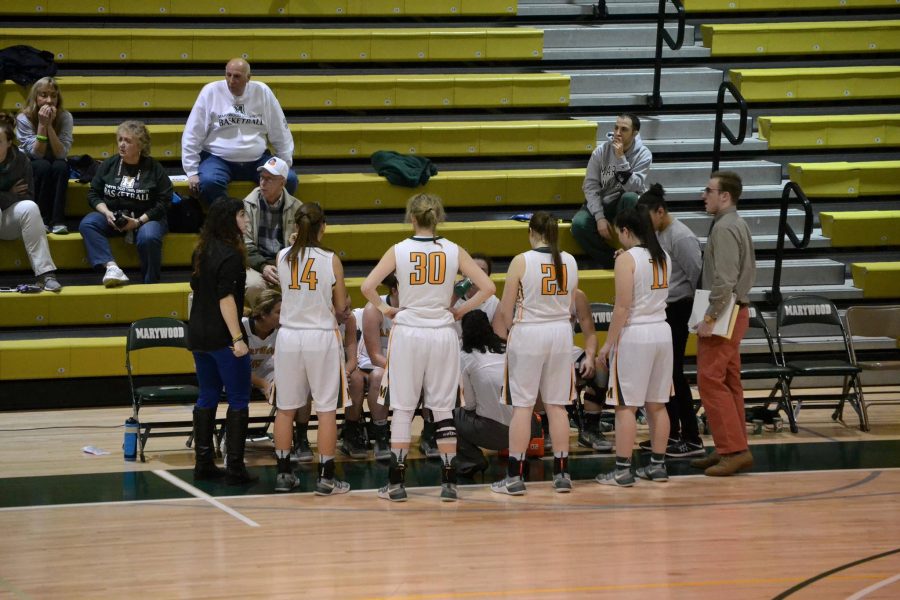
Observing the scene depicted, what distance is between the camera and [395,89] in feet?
34.2

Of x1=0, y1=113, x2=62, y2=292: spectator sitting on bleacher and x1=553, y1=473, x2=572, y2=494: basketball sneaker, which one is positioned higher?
x1=0, y1=113, x2=62, y2=292: spectator sitting on bleacher

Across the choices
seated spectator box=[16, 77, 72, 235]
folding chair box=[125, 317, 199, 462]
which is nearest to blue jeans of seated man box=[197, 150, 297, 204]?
seated spectator box=[16, 77, 72, 235]

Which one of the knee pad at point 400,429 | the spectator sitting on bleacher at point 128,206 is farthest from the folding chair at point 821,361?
the spectator sitting on bleacher at point 128,206

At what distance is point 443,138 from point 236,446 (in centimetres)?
445

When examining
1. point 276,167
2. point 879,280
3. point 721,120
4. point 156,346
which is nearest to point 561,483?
point 156,346

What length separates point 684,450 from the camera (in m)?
7.23

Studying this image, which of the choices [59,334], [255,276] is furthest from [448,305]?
[59,334]

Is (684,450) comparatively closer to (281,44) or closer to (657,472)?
(657,472)

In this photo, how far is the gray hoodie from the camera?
8.89 meters

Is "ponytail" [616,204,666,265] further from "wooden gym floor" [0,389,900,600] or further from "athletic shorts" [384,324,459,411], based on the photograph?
"wooden gym floor" [0,389,900,600]

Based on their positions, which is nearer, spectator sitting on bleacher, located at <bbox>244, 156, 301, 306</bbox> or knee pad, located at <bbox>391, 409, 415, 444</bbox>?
knee pad, located at <bbox>391, 409, 415, 444</bbox>

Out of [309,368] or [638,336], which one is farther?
[638,336]

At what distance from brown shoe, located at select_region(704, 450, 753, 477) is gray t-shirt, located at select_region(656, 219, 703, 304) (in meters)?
1.01

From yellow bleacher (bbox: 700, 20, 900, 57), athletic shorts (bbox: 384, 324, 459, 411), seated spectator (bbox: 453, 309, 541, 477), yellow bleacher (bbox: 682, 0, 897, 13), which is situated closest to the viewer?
athletic shorts (bbox: 384, 324, 459, 411)
